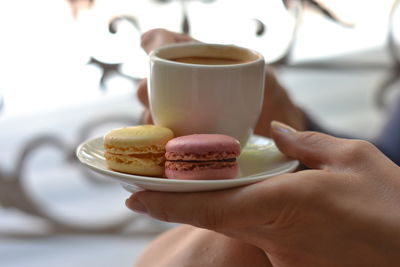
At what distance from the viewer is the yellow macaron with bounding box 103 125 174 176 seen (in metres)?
0.62

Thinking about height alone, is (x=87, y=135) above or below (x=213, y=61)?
below

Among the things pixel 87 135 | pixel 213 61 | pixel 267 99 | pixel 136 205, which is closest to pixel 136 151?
pixel 136 205

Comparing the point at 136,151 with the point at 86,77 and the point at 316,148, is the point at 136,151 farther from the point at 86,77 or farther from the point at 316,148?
the point at 86,77

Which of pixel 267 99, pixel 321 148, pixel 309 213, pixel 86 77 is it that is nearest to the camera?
pixel 309 213

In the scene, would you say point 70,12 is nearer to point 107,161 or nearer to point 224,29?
point 224,29

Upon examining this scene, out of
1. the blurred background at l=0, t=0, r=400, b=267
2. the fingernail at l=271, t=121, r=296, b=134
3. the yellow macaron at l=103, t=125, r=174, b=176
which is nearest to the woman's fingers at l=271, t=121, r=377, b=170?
the fingernail at l=271, t=121, r=296, b=134

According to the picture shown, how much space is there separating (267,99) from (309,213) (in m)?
0.41

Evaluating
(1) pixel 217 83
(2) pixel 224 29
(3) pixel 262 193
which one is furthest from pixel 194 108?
(2) pixel 224 29

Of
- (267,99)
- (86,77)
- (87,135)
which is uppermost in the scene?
(267,99)

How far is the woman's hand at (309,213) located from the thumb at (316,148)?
0.11 ft

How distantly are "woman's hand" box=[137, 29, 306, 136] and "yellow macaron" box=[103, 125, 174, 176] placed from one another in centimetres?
23

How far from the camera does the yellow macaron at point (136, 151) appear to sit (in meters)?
0.62

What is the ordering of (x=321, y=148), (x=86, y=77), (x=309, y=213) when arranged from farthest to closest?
1. (x=86, y=77)
2. (x=321, y=148)
3. (x=309, y=213)

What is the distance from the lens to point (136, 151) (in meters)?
0.63
